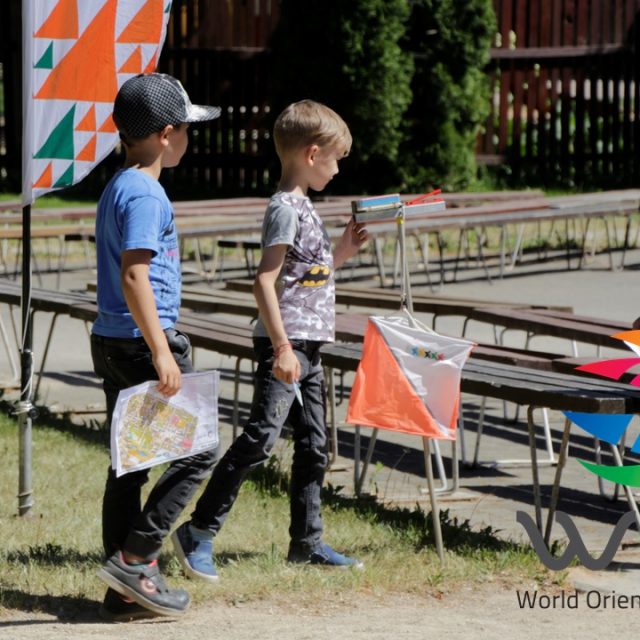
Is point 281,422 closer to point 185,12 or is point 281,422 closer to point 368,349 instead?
point 368,349

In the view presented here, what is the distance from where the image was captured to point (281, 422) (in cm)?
475

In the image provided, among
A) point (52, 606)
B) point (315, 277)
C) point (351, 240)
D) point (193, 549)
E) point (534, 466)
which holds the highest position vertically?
point (351, 240)

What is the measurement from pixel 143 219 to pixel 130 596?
1122mm

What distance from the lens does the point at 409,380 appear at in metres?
4.86

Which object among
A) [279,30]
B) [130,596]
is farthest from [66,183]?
[279,30]

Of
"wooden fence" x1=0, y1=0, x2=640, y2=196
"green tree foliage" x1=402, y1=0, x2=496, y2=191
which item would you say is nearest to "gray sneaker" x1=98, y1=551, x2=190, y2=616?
"green tree foliage" x1=402, y1=0, x2=496, y2=191

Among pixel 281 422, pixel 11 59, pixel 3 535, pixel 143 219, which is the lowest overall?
pixel 3 535

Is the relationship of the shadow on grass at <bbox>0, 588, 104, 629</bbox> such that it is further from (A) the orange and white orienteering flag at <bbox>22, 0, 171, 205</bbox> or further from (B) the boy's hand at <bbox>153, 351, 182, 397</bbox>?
(A) the orange and white orienteering flag at <bbox>22, 0, 171, 205</bbox>

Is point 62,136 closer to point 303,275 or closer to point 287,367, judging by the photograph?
point 303,275

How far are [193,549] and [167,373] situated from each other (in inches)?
30.8

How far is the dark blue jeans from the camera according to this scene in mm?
4734

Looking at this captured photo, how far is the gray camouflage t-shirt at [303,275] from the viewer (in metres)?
4.69

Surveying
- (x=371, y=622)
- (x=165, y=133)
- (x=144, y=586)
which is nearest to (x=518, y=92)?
(x=165, y=133)

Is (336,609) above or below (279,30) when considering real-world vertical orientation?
below
